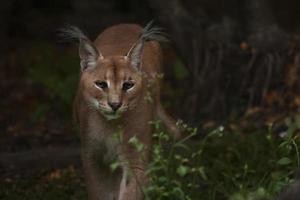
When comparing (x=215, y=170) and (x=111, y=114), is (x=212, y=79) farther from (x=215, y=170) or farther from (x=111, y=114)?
(x=111, y=114)

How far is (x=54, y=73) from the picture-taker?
12.2 meters

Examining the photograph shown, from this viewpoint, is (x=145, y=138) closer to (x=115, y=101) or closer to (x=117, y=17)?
(x=115, y=101)

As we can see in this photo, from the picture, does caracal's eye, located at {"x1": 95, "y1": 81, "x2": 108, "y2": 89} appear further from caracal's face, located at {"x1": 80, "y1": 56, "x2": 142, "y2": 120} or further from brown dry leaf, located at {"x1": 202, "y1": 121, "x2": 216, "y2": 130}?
brown dry leaf, located at {"x1": 202, "y1": 121, "x2": 216, "y2": 130}

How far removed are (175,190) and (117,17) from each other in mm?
10589

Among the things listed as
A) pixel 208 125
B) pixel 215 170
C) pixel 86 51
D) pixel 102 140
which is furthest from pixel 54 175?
pixel 86 51

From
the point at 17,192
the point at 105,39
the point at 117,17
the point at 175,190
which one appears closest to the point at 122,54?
the point at 105,39

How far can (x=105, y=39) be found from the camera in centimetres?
803

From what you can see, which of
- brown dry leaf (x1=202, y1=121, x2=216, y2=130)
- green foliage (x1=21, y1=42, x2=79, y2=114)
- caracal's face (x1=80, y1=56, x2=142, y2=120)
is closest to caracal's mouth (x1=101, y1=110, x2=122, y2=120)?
caracal's face (x1=80, y1=56, x2=142, y2=120)

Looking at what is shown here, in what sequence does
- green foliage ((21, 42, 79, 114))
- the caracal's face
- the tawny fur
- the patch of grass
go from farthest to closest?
green foliage ((21, 42, 79, 114)) < the patch of grass < the tawny fur < the caracal's face

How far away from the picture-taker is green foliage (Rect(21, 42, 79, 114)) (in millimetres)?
11227

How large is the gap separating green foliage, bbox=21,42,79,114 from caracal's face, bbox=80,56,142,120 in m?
4.12

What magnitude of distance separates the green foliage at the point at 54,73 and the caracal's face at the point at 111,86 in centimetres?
412

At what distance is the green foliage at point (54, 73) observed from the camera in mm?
11227

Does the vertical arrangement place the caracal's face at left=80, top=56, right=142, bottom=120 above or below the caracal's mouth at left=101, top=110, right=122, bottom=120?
above
